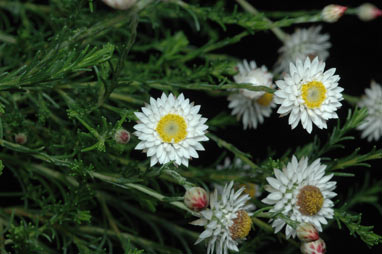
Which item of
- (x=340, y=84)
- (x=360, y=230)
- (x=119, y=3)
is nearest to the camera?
(x=119, y=3)

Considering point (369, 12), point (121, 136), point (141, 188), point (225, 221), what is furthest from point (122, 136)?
point (369, 12)

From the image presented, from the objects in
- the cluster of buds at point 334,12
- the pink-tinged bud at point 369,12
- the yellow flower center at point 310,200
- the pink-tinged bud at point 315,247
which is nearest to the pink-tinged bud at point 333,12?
the cluster of buds at point 334,12

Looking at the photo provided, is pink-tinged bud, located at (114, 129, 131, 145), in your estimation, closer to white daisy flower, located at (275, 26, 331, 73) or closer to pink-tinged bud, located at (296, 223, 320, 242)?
pink-tinged bud, located at (296, 223, 320, 242)

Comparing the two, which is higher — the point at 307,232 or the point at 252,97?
the point at 252,97

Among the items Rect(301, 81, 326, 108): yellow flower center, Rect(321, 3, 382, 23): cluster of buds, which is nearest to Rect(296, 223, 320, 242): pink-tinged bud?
Rect(301, 81, 326, 108): yellow flower center

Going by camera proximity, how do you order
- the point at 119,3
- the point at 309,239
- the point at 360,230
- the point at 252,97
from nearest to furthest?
the point at 119,3, the point at 309,239, the point at 360,230, the point at 252,97

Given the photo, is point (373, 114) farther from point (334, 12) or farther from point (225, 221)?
point (225, 221)
